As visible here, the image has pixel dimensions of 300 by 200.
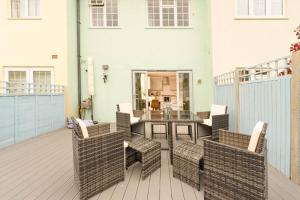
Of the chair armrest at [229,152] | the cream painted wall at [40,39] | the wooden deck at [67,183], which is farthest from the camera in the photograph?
the cream painted wall at [40,39]

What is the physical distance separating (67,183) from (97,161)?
0.74m

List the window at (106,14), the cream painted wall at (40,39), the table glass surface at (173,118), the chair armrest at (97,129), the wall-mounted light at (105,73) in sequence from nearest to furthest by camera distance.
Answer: the chair armrest at (97,129)
the table glass surface at (173,118)
the cream painted wall at (40,39)
the wall-mounted light at (105,73)
the window at (106,14)

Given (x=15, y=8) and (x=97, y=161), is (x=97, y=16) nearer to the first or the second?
(x=15, y=8)

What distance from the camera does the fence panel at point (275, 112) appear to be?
2693 millimetres

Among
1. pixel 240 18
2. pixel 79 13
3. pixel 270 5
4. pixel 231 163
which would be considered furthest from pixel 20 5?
pixel 270 5

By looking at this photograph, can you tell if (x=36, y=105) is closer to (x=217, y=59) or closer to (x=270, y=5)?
(x=217, y=59)

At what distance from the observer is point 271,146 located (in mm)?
3105

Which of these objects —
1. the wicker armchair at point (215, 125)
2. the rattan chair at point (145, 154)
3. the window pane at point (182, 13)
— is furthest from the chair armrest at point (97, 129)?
the window pane at point (182, 13)

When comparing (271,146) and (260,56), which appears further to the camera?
(260,56)

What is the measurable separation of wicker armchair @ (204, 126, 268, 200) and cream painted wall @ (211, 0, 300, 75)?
18.1 ft

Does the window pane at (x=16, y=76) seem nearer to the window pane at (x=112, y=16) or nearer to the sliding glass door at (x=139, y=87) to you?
the window pane at (x=112, y=16)

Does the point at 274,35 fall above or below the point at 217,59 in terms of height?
above

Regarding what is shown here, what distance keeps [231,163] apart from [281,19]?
7570 millimetres

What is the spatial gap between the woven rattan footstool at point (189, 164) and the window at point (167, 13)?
6.31 m
